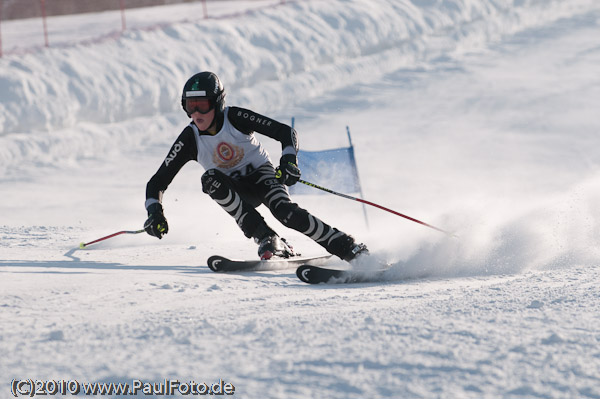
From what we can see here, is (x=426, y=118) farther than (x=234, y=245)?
Yes

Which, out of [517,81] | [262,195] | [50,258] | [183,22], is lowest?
[50,258]

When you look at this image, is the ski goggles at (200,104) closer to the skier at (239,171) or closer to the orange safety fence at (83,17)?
the skier at (239,171)

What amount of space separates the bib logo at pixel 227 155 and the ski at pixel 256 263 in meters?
0.70

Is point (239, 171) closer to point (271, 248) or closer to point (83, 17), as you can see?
point (271, 248)

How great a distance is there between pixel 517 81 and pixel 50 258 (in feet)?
35.4

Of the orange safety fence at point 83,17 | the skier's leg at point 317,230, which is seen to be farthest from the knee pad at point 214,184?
the orange safety fence at point 83,17

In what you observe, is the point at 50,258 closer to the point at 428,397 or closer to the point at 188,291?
the point at 188,291

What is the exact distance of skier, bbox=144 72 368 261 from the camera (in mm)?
4719

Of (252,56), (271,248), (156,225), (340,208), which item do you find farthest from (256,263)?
(252,56)

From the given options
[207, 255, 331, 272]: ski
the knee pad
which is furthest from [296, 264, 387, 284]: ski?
the knee pad

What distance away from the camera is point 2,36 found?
40.6 feet

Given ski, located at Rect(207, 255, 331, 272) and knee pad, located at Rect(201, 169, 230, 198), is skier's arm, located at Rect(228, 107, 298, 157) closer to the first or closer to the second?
knee pad, located at Rect(201, 169, 230, 198)

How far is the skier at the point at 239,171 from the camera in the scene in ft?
15.5

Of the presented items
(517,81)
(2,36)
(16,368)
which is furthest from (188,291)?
(517,81)
